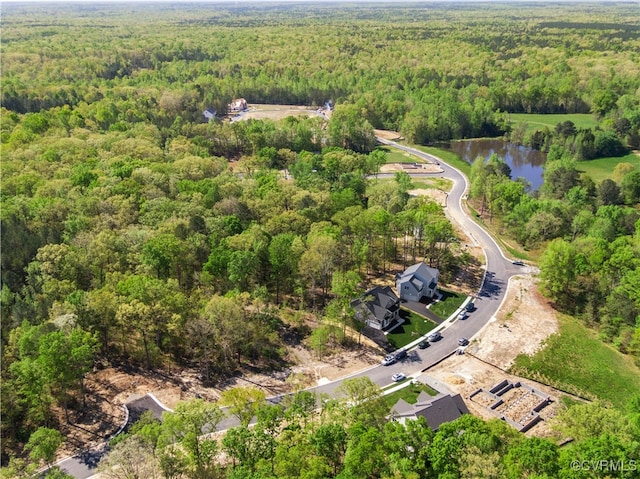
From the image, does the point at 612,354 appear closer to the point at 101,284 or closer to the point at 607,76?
the point at 101,284

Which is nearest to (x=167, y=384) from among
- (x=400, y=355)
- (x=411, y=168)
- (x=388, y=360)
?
(x=388, y=360)

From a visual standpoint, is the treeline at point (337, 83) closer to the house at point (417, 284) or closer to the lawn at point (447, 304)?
the house at point (417, 284)

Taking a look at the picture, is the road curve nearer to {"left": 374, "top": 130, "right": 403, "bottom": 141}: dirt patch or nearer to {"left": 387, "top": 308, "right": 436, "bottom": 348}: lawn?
{"left": 387, "top": 308, "right": 436, "bottom": 348}: lawn

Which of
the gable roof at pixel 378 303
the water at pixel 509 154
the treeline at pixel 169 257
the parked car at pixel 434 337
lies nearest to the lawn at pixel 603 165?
the water at pixel 509 154

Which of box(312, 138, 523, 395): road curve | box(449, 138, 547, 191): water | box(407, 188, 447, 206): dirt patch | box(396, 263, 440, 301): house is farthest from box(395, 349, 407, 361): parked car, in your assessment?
box(449, 138, 547, 191): water

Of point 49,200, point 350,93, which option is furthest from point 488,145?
point 49,200
